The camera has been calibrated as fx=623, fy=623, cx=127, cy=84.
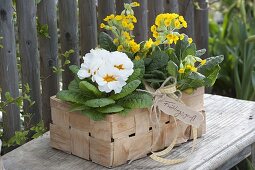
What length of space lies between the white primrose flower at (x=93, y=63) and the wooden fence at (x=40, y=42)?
0.38 metres

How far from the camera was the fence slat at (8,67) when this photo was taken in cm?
221

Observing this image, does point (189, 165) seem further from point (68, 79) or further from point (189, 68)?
point (68, 79)

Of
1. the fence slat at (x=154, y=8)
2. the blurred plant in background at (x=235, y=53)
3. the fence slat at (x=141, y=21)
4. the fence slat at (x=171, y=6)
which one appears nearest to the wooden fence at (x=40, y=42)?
the fence slat at (x=141, y=21)

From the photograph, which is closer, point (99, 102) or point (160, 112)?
point (99, 102)

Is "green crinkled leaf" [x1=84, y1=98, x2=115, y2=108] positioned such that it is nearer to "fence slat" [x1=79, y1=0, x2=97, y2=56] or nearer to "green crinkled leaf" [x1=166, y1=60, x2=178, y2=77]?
"green crinkled leaf" [x1=166, y1=60, x2=178, y2=77]

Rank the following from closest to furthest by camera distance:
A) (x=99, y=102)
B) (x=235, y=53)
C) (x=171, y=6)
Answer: (x=99, y=102), (x=171, y=6), (x=235, y=53)

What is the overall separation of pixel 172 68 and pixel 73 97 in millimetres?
338

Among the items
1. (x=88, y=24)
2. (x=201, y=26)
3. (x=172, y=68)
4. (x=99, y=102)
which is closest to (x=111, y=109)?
(x=99, y=102)

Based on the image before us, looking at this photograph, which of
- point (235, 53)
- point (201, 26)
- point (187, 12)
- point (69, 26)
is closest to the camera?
point (69, 26)

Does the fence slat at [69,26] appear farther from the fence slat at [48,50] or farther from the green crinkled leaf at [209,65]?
the green crinkled leaf at [209,65]

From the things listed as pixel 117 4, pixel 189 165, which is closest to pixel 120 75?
pixel 189 165

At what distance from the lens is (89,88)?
1964mm

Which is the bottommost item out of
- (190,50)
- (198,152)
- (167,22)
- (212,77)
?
(198,152)

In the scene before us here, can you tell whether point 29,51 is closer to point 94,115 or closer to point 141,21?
point 94,115
